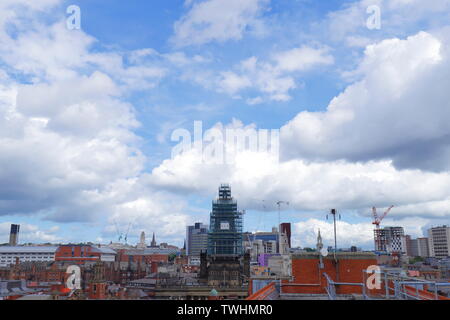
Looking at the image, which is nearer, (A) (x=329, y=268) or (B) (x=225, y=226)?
(A) (x=329, y=268)

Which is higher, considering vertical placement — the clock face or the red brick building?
the clock face

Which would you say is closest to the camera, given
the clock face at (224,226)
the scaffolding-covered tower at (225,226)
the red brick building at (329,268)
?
the red brick building at (329,268)

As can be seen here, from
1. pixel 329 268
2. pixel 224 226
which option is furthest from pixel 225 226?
pixel 329 268

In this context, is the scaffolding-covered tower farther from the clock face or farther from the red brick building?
the red brick building

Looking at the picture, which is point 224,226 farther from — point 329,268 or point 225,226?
point 329,268

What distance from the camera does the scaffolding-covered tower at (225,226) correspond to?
5497 inches

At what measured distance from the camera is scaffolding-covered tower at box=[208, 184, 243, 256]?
140 metres

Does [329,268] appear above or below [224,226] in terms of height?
below

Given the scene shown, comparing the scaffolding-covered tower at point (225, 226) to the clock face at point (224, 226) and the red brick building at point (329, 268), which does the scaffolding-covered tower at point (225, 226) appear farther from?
the red brick building at point (329, 268)

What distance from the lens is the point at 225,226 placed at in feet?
466

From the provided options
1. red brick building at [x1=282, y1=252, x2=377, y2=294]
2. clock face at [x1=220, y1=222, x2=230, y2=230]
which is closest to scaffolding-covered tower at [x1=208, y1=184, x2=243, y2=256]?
clock face at [x1=220, y1=222, x2=230, y2=230]

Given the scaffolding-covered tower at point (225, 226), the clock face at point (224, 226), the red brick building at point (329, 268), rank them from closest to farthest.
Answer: the red brick building at point (329, 268) → the scaffolding-covered tower at point (225, 226) → the clock face at point (224, 226)

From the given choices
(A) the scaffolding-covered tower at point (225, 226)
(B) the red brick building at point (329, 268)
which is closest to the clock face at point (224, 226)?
A: (A) the scaffolding-covered tower at point (225, 226)
